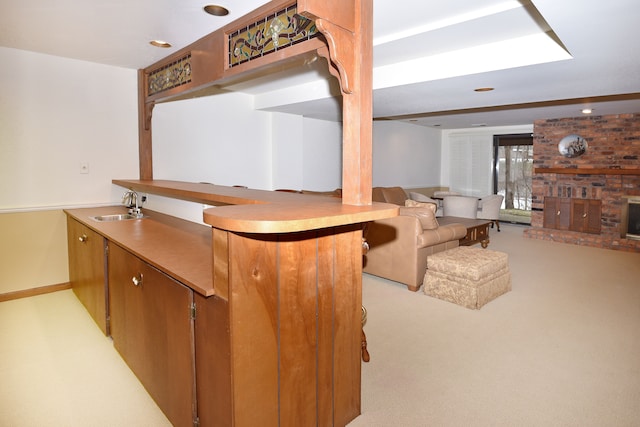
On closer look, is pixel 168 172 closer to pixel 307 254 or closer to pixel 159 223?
pixel 159 223

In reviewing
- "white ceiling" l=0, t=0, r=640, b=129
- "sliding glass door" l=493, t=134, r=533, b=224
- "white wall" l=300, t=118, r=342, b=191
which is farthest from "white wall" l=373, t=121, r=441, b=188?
"white ceiling" l=0, t=0, r=640, b=129

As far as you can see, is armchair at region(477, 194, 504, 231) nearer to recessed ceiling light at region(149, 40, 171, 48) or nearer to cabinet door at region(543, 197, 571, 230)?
cabinet door at region(543, 197, 571, 230)

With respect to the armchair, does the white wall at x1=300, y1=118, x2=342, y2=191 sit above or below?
above

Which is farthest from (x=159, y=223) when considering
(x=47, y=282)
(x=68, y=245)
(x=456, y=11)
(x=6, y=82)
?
(x=456, y=11)

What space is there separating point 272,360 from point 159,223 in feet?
6.49

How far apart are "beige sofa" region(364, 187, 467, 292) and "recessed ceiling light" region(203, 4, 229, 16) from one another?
2.33 meters

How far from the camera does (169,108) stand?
478cm

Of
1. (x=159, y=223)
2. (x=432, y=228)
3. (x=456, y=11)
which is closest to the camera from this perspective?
(x=456, y=11)

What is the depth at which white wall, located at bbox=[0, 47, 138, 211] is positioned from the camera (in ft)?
11.9

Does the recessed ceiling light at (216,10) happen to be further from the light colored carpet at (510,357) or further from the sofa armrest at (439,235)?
the sofa armrest at (439,235)

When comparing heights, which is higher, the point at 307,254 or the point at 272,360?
the point at 307,254

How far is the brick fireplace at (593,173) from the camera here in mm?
6270

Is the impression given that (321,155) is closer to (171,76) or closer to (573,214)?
(171,76)

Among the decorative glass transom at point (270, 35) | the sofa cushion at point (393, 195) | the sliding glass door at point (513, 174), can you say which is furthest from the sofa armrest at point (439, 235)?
the sliding glass door at point (513, 174)
